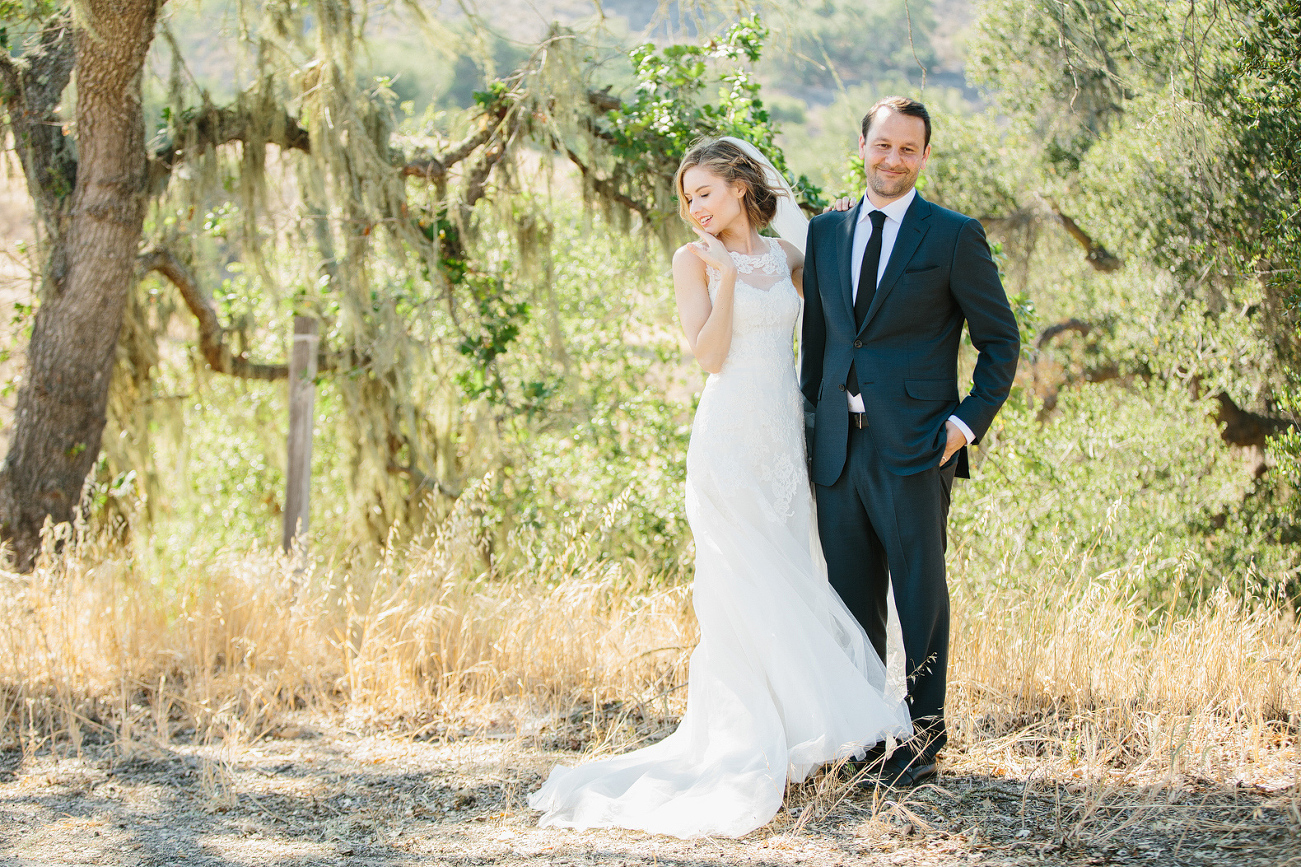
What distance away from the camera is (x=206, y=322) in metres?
6.36

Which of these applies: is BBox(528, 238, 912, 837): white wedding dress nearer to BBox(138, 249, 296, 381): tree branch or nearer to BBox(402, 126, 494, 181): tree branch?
BBox(402, 126, 494, 181): tree branch

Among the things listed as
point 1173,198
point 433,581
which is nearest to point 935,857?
point 433,581

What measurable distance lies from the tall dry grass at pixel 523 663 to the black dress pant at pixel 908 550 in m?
0.33

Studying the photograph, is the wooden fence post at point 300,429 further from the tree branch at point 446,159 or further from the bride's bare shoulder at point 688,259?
the bride's bare shoulder at point 688,259

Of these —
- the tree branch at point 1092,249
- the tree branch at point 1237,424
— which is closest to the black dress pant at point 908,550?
the tree branch at point 1237,424

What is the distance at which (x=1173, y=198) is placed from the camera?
17.1ft

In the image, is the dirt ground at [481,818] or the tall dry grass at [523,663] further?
the tall dry grass at [523,663]

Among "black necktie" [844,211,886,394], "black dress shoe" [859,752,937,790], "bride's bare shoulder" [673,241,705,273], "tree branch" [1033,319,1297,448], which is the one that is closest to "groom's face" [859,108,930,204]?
"black necktie" [844,211,886,394]

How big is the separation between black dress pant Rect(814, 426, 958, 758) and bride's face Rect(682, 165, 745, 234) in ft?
2.32

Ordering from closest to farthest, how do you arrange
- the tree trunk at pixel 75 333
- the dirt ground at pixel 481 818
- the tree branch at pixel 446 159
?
the dirt ground at pixel 481 818 < the tree trunk at pixel 75 333 < the tree branch at pixel 446 159

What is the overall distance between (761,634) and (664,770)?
449mm

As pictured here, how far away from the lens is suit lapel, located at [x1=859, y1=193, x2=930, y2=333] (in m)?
2.50

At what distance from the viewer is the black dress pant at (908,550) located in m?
2.50

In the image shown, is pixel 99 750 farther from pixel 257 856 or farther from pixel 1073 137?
pixel 1073 137
